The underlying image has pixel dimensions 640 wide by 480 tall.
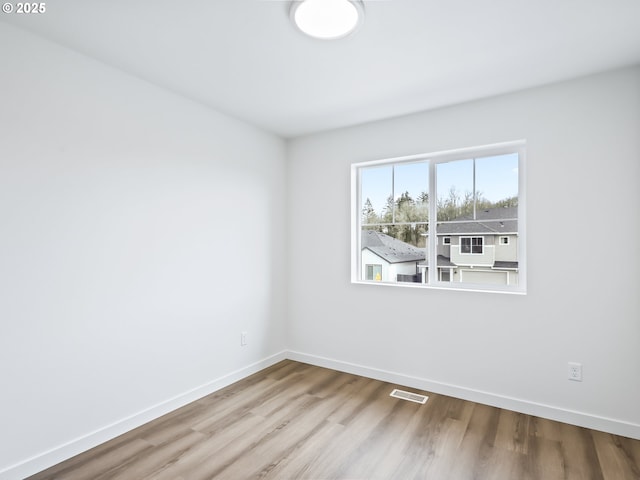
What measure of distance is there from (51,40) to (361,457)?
315 cm

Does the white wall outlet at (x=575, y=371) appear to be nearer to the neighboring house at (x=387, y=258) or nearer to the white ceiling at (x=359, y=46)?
the neighboring house at (x=387, y=258)

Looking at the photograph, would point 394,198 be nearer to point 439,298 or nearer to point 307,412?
point 439,298

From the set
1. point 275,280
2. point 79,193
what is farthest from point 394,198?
point 79,193

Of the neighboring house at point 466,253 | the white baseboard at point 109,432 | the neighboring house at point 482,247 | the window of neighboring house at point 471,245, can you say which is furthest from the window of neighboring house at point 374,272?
the white baseboard at point 109,432

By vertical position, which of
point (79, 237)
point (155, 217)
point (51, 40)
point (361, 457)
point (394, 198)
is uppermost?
point (51, 40)

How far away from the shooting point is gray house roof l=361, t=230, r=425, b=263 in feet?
10.9

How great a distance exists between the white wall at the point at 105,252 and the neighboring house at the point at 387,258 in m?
1.29

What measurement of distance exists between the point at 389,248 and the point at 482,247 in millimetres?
866

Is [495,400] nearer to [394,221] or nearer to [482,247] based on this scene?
[482,247]

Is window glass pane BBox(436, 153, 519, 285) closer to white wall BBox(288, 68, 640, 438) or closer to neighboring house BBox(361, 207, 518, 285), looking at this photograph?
neighboring house BBox(361, 207, 518, 285)

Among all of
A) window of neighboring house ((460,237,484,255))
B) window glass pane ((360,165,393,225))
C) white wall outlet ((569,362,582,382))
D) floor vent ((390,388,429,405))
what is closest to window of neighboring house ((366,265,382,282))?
window glass pane ((360,165,393,225))

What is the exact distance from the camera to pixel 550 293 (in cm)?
259

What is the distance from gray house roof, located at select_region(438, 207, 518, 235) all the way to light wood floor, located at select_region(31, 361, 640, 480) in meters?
1.44

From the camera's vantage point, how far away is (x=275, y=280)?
150 inches
